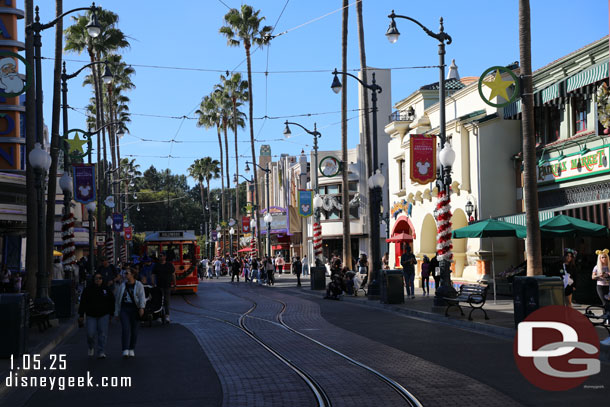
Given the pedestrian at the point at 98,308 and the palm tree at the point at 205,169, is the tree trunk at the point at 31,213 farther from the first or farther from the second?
the palm tree at the point at 205,169

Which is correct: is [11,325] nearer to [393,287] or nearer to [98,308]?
[98,308]

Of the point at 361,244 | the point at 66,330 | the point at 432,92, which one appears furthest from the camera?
the point at 361,244

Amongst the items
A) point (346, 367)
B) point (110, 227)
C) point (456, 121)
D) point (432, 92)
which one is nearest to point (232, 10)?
point (110, 227)

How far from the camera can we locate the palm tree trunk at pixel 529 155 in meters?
18.8

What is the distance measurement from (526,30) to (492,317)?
741 cm

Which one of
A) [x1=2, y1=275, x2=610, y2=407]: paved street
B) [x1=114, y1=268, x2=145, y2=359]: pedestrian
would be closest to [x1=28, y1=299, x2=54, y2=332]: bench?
[x1=2, y1=275, x2=610, y2=407]: paved street

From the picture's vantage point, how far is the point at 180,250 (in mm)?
34344

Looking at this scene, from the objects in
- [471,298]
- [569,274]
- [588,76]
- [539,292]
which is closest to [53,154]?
[471,298]

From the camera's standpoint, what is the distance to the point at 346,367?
1199cm

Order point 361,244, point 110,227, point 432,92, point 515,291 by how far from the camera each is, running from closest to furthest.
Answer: point 515,291, point 432,92, point 110,227, point 361,244

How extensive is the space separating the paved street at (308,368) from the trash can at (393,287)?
5014 mm

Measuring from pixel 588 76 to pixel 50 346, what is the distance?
16603mm

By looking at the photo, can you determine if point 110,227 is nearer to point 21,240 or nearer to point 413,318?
point 21,240

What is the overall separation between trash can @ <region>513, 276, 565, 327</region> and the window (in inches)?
426
